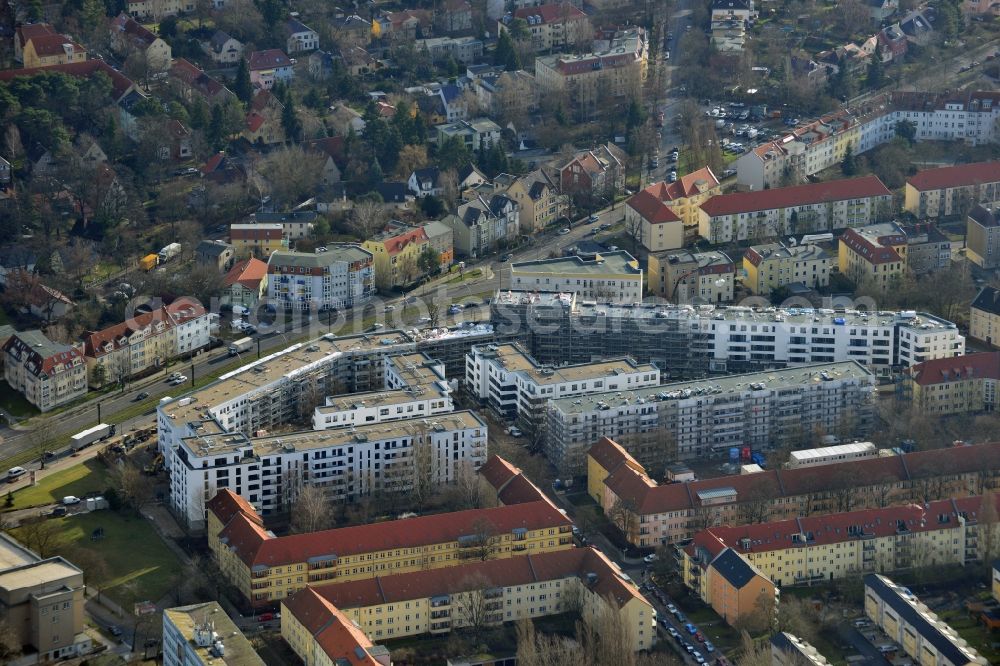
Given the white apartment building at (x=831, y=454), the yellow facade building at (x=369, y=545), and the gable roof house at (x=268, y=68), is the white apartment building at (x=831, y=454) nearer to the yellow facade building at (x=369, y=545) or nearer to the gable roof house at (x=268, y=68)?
the yellow facade building at (x=369, y=545)

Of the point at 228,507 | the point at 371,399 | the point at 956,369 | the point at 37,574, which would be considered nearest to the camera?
the point at 37,574

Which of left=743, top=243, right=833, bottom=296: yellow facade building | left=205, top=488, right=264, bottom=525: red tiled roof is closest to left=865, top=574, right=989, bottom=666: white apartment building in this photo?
left=205, top=488, right=264, bottom=525: red tiled roof

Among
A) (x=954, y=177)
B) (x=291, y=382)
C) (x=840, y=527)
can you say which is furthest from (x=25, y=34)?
(x=840, y=527)

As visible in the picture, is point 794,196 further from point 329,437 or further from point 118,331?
point 118,331

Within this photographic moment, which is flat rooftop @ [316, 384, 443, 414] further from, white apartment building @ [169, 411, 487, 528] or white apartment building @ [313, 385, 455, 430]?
white apartment building @ [169, 411, 487, 528]

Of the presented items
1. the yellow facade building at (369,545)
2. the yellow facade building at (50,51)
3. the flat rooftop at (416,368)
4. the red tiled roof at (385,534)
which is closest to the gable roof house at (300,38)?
the yellow facade building at (50,51)
